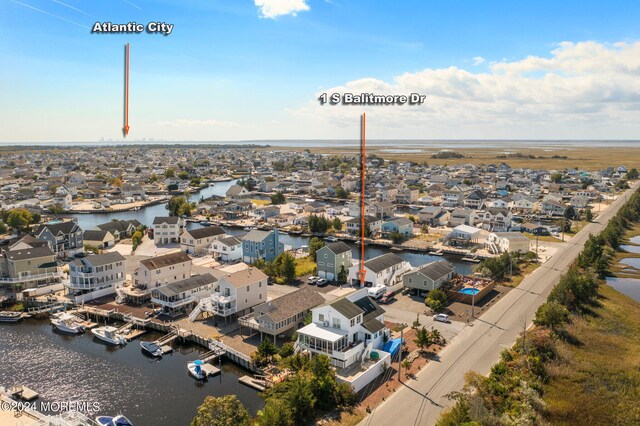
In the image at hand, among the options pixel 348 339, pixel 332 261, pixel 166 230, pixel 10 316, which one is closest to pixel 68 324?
pixel 10 316

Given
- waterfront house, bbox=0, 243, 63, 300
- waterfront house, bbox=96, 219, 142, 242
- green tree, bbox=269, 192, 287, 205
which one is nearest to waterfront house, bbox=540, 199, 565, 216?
green tree, bbox=269, 192, 287, 205

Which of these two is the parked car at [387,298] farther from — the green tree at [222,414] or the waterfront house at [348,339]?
the green tree at [222,414]

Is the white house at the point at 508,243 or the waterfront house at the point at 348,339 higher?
the white house at the point at 508,243

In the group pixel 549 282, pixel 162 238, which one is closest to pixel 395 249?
pixel 549 282

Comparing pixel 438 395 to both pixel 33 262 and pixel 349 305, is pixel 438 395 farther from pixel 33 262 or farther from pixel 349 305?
pixel 33 262

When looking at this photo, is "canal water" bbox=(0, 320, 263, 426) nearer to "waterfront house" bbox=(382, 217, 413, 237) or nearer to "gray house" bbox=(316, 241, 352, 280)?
"gray house" bbox=(316, 241, 352, 280)

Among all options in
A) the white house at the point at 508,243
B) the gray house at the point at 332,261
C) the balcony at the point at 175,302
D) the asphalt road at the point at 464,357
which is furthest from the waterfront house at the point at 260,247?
the white house at the point at 508,243
